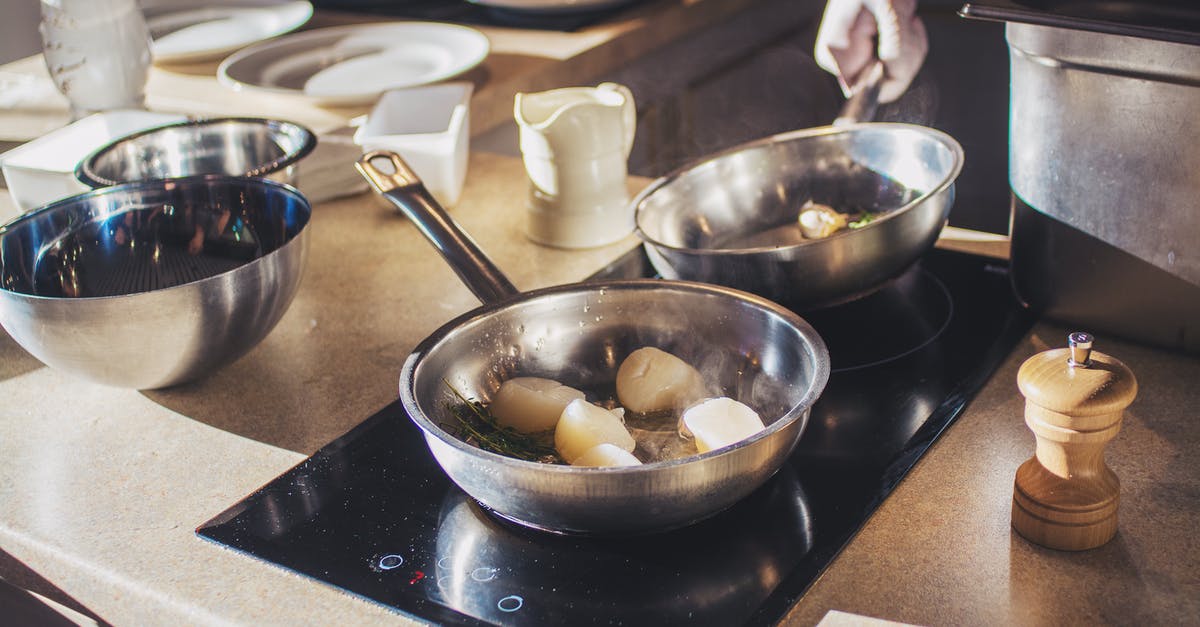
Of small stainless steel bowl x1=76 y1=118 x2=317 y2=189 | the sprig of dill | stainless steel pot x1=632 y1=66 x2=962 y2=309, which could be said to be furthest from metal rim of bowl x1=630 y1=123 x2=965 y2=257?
small stainless steel bowl x1=76 y1=118 x2=317 y2=189

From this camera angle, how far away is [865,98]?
3.61 feet

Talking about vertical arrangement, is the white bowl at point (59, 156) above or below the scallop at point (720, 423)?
above

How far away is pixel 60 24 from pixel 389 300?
2.19ft

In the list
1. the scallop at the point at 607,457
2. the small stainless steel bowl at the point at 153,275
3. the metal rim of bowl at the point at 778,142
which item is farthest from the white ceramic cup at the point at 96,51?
the scallop at the point at 607,457

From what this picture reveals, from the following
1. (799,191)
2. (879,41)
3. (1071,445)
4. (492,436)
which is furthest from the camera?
(879,41)

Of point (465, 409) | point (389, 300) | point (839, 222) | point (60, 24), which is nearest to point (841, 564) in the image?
point (465, 409)

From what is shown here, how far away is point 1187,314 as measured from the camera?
0.76 m

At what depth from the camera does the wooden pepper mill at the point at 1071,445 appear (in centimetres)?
56

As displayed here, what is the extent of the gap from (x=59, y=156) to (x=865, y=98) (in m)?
0.86

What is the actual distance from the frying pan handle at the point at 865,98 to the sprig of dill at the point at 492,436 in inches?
20.6

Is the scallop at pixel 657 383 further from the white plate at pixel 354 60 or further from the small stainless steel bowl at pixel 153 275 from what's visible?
the white plate at pixel 354 60

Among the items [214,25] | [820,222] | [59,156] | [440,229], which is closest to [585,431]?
[440,229]

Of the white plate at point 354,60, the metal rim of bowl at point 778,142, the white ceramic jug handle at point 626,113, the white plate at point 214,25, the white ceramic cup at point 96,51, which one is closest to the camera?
the metal rim of bowl at point 778,142

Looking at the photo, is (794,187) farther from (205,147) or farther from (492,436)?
(205,147)
